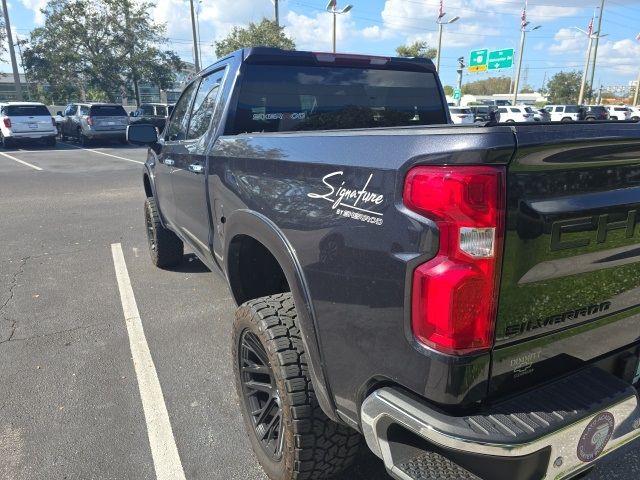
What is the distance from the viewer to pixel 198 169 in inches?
129

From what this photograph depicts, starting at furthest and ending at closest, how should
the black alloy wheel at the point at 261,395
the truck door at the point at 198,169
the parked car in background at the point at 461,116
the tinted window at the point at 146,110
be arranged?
1. the tinted window at the point at 146,110
2. the parked car in background at the point at 461,116
3. the truck door at the point at 198,169
4. the black alloy wheel at the point at 261,395

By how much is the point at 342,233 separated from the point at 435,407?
64cm

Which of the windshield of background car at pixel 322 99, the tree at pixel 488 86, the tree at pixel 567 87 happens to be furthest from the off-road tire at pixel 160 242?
the tree at pixel 488 86

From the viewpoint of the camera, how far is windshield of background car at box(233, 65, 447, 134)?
312 centimetres

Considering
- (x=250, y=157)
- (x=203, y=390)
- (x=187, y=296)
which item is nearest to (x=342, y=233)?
(x=250, y=157)

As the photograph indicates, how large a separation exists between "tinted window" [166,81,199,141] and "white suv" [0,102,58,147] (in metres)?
18.5

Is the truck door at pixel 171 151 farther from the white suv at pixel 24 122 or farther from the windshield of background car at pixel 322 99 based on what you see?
the white suv at pixel 24 122

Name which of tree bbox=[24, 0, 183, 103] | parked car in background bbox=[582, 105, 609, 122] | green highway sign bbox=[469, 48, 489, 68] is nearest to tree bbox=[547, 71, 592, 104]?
green highway sign bbox=[469, 48, 489, 68]

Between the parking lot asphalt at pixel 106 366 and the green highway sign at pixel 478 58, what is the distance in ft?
135

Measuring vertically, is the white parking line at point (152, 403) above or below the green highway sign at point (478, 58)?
below

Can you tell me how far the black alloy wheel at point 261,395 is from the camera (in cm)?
235

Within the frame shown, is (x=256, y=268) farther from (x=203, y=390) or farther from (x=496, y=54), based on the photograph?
(x=496, y=54)

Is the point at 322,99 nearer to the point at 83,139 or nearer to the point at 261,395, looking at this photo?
the point at 261,395
